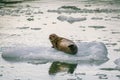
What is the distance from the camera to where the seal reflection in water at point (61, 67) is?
806 cm

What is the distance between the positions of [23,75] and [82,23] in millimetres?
6154

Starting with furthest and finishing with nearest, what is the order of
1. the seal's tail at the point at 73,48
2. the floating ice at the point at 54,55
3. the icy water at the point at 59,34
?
the seal's tail at the point at 73,48, the floating ice at the point at 54,55, the icy water at the point at 59,34

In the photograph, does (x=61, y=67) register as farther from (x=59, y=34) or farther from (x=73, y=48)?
(x=59, y=34)

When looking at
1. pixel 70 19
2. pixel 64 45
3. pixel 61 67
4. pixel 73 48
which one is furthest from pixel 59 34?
pixel 61 67

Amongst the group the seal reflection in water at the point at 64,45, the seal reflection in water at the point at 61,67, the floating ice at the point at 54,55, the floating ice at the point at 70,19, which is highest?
the seal reflection in water at the point at 64,45

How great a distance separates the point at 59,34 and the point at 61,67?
377 centimetres

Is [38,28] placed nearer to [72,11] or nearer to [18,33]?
[18,33]

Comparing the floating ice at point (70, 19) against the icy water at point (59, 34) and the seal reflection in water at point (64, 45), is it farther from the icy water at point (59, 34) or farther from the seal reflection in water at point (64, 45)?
the seal reflection in water at point (64, 45)

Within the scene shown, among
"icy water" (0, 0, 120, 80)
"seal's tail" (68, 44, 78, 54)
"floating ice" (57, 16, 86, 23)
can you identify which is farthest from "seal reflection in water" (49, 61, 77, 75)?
"floating ice" (57, 16, 86, 23)

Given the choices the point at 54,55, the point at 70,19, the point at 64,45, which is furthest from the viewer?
the point at 70,19

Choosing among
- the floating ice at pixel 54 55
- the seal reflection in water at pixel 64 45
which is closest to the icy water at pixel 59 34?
the floating ice at pixel 54 55

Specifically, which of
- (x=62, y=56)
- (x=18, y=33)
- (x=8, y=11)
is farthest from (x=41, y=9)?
(x=62, y=56)

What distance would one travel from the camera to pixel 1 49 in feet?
32.2

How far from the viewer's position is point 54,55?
28.8 feet
